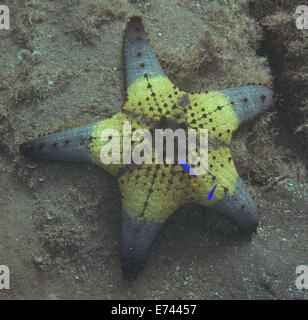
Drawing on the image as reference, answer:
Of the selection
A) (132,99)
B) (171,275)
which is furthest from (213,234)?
(132,99)

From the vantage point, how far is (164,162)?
137 inches

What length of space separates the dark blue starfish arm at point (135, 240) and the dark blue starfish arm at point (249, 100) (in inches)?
79.2

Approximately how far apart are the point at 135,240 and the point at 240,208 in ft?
4.87

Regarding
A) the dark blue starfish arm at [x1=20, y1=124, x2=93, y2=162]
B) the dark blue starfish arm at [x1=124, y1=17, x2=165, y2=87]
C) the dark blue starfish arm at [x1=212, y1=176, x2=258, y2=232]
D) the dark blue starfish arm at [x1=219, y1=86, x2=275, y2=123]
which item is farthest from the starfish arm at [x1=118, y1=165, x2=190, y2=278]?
the dark blue starfish arm at [x1=124, y1=17, x2=165, y2=87]

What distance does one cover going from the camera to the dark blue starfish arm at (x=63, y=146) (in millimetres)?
3760

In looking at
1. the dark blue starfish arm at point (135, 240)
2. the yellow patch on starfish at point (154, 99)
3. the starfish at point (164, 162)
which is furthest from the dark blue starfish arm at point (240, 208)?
the yellow patch on starfish at point (154, 99)

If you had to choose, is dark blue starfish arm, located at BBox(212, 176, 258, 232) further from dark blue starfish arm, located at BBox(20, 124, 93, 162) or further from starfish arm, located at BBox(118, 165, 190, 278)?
dark blue starfish arm, located at BBox(20, 124, 93, 162)

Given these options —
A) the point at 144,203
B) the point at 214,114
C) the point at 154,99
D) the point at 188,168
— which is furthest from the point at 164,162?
the point at 214,114

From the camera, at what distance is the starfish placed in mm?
3545

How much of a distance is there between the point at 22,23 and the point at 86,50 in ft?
4.33

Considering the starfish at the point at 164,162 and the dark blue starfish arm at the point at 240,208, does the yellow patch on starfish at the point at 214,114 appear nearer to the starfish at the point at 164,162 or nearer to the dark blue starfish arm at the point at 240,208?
the starfish at the point at 164,162

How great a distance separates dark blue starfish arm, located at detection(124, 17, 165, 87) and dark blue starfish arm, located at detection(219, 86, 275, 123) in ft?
3.62

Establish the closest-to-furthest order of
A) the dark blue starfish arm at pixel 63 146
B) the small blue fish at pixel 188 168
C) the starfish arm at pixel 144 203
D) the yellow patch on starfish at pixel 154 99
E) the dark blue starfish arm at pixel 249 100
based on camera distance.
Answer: the small blue fish at pixel 188 168
the starfish arm at pixel 144 203
the yellow patch on starfish at pixel 154 99
the dark blue starfish arm at pixel 63 146
the dark blue starfish arm at pixel 249 100

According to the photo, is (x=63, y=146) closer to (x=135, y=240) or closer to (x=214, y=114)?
(x=135, y=240)
